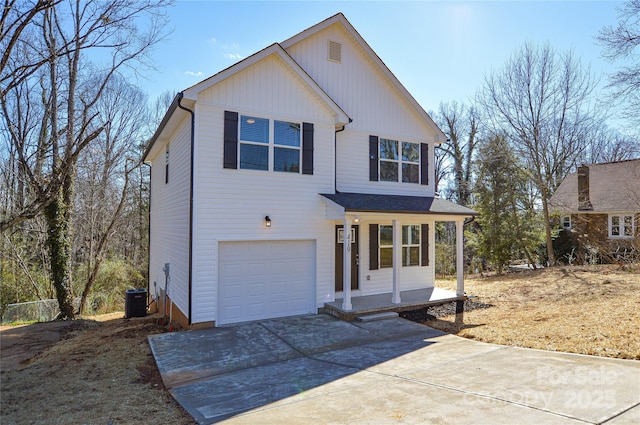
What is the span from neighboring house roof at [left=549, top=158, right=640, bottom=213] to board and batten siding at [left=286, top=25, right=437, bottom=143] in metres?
13.8

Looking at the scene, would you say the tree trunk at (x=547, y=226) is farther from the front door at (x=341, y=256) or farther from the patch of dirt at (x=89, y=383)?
the patch of dirt at (x=89, y=383)

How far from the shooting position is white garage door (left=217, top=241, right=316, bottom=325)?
352 inches

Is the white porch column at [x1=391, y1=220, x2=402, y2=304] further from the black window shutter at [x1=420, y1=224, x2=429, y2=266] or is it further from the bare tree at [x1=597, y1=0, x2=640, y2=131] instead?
the bare tree at [x1=597, y1=0, x2=640, y2=131]

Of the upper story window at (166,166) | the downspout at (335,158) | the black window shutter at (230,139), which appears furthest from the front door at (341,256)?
the upper story window at (166,166)

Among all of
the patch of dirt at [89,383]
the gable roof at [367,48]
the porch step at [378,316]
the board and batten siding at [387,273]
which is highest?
the gable roof at [367,48]

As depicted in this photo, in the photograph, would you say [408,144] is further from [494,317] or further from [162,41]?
[162,41]

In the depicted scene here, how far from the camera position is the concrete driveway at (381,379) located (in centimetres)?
432

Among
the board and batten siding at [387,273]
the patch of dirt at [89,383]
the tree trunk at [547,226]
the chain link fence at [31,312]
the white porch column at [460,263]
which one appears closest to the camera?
the patch of dirt at [89,383]

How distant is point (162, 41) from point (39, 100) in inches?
457

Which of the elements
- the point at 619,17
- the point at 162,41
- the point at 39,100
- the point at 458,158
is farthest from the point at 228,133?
the point at 458,158

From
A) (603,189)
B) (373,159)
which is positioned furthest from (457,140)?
(373,159)

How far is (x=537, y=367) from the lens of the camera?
578cm

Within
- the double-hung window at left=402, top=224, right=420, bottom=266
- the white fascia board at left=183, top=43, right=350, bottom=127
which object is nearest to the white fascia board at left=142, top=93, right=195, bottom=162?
the white fascia board at left=183, top=43, right=350, bottom=127

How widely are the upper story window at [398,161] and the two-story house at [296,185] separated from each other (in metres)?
0.04
